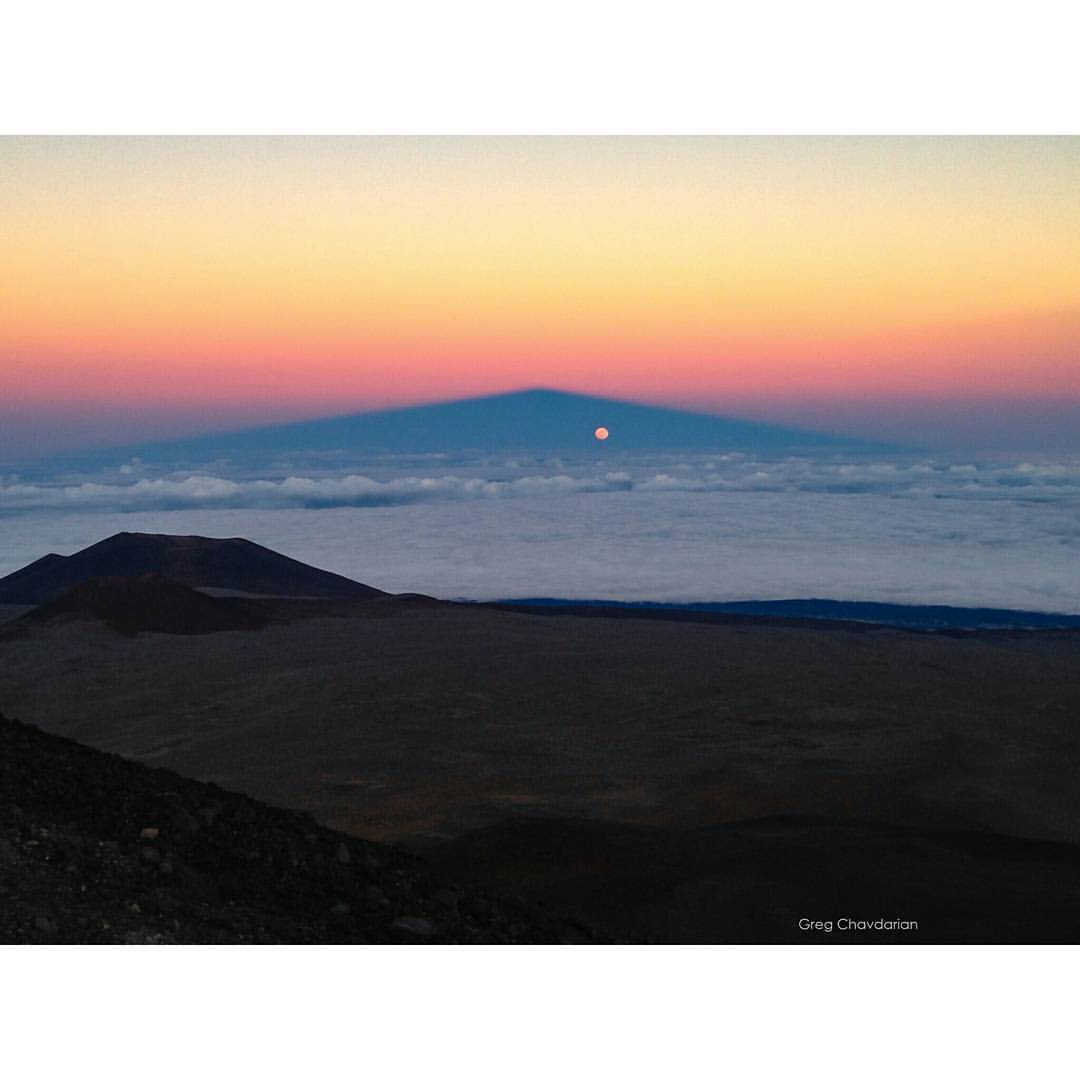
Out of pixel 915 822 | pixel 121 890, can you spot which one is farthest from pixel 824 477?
pixel 121 890

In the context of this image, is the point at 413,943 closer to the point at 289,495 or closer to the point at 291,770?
the point at 291,770

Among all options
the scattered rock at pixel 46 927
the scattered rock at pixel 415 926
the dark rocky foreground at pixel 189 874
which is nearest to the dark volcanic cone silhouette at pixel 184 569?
the dark rocky foreground at pixel 189 874

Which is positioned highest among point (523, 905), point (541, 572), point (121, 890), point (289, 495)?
point (289, 495)

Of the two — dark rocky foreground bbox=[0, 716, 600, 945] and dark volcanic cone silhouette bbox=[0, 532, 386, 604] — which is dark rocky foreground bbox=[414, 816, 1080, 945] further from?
dark volcanic cone silhouette bbox=[0, 532, 386, 604]

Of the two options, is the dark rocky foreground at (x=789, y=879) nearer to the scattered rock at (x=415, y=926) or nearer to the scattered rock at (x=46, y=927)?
the scattered rock at (x=415, y=926)

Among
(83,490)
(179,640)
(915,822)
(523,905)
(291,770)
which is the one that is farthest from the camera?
(179,640)

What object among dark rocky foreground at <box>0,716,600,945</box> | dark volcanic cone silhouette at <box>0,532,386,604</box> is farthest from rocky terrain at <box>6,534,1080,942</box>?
dark volcanic cone silhouette at <box>0,532,386,604</box>
